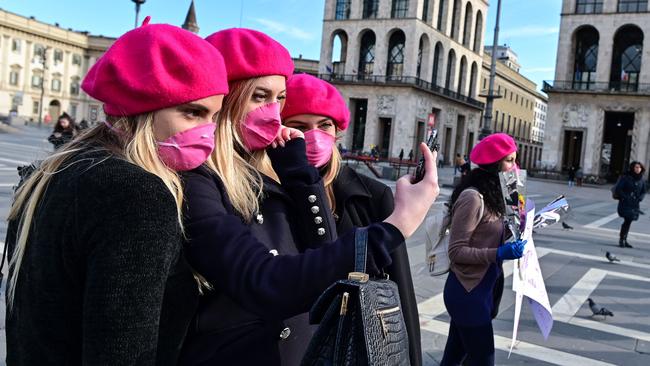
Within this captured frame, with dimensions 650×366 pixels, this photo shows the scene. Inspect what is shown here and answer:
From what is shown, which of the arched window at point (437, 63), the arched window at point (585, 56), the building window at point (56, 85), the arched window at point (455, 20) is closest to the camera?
the arched window at point (585, 56)

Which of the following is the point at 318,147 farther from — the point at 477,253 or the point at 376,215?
the point at 477,253

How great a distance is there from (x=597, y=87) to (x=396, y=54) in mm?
19437

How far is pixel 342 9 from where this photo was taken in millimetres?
55219

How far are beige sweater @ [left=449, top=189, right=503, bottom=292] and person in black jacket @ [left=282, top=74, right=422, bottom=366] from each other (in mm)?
1309

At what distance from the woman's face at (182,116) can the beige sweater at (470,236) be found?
238 cm

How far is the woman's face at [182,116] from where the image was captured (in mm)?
1526

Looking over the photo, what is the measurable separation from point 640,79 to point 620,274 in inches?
1638

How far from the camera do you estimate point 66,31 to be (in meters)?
83.6

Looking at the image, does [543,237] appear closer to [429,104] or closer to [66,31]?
[429,104]

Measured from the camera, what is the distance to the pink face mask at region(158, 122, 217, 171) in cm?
150

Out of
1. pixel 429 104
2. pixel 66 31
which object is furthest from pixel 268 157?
Answer: pixel 66 31

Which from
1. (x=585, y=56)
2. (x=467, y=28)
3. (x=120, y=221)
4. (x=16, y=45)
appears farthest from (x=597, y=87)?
(x=16, y=45)

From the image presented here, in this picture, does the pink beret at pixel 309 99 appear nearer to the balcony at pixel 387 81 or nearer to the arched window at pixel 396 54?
the balcony at pixel 387 81

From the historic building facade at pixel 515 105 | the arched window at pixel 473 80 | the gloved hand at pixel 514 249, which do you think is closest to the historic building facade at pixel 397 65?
the arched window at pixel 473 80
